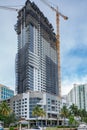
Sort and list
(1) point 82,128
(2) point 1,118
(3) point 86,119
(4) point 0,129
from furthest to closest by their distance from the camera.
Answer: (3) point 86,119, (2) point 1,118, (1) point 82,128, (4) point 0,129

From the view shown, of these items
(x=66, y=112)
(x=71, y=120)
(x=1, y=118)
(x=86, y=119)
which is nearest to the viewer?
(x=1, y=118)

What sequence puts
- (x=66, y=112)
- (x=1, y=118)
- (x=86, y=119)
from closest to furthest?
(x=1, y=118), (x=66, y=112), (x=86, y=119)

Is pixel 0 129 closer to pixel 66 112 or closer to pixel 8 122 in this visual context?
pixel 8 122

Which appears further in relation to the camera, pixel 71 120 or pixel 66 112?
pixel 66 112

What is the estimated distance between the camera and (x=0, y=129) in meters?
70.7

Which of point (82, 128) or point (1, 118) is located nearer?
point (82, 128)

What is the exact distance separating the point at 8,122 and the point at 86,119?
65472mm

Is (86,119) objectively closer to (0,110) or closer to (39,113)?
(39,113)

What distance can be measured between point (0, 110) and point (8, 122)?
28.1ft

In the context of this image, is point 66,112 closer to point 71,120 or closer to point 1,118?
point 71,120

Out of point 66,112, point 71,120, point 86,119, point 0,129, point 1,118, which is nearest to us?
point 0,129

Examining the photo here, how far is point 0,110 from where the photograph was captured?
14675cm

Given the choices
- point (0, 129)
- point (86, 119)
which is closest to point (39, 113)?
point (86, 119)

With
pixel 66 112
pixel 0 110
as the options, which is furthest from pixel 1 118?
pixel 66 112
